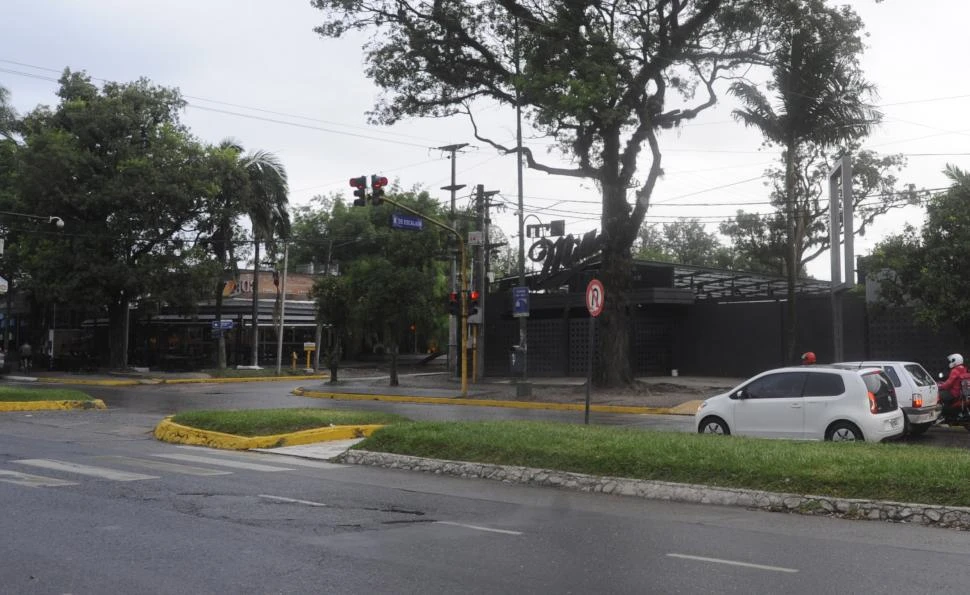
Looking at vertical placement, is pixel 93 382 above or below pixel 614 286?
below

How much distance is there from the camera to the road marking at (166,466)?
12718 millimetres

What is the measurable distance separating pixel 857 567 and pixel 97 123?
1661 inches

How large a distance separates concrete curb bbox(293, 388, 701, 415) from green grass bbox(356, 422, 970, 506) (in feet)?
35.6

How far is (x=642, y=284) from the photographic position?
38.0 m

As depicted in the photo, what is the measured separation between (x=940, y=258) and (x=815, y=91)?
19.4ft

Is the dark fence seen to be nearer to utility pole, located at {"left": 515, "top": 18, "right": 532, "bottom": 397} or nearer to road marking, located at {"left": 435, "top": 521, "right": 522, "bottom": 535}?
utility pole, located at {"left": 515, "top": 18, "right": 532, "bottom": 397}

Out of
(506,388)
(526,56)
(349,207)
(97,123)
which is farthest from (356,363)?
(526,56)

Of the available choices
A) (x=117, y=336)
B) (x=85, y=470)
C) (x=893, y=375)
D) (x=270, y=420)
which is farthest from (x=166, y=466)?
(x=117, y=336)

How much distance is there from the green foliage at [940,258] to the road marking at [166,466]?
1785cm

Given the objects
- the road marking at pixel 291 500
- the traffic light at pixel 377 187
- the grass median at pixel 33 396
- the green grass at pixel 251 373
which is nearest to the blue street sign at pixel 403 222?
the traffic light at pixel 377 187

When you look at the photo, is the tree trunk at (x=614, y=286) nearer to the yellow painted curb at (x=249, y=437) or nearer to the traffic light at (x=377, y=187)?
the traffic light at (x=377, y=187)

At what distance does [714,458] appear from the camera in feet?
37.2

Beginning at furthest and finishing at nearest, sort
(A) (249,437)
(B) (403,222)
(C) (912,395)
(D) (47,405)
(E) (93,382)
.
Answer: (E) (93,382), (B) (403,222), (D) (47,405), (C) (912,395), (A) (249,437)

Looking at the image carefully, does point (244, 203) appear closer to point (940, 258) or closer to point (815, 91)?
point (815, 91)
